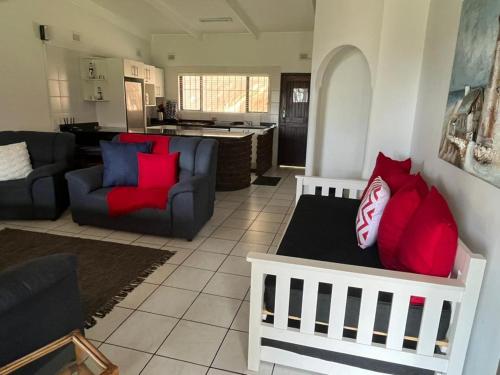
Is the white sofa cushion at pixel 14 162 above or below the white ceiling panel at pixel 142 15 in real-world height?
below

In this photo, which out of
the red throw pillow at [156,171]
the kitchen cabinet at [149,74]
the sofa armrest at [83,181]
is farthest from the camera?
the kitchen cabinet at [149,74]

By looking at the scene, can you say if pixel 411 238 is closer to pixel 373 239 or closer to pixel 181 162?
pixel 373 239

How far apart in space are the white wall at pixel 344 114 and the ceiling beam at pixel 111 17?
415 centimetres

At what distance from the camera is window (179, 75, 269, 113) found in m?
7.33

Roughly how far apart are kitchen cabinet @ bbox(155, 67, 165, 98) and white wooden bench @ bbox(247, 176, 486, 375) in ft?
21.7

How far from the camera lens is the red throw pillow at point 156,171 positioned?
3.53 m

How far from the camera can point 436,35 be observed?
257cm

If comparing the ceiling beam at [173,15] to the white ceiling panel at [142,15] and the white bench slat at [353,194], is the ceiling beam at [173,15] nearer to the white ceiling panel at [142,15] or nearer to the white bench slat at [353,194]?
the white ceiling panel at [142,15]

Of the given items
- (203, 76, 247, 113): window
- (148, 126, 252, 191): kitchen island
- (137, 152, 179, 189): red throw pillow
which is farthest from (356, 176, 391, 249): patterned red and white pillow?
(203, 76, 247, 113): window

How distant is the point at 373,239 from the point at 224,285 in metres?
1.13

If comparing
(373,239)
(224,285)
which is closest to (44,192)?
(224,285)

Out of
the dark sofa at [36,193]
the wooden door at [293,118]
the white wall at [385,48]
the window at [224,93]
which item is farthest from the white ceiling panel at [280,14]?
the dark sofa at [36,193]

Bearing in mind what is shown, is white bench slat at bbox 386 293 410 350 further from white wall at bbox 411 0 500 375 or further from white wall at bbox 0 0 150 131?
white wall at bbox 0 0 150 131

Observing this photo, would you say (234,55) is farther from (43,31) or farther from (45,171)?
(45,171)
